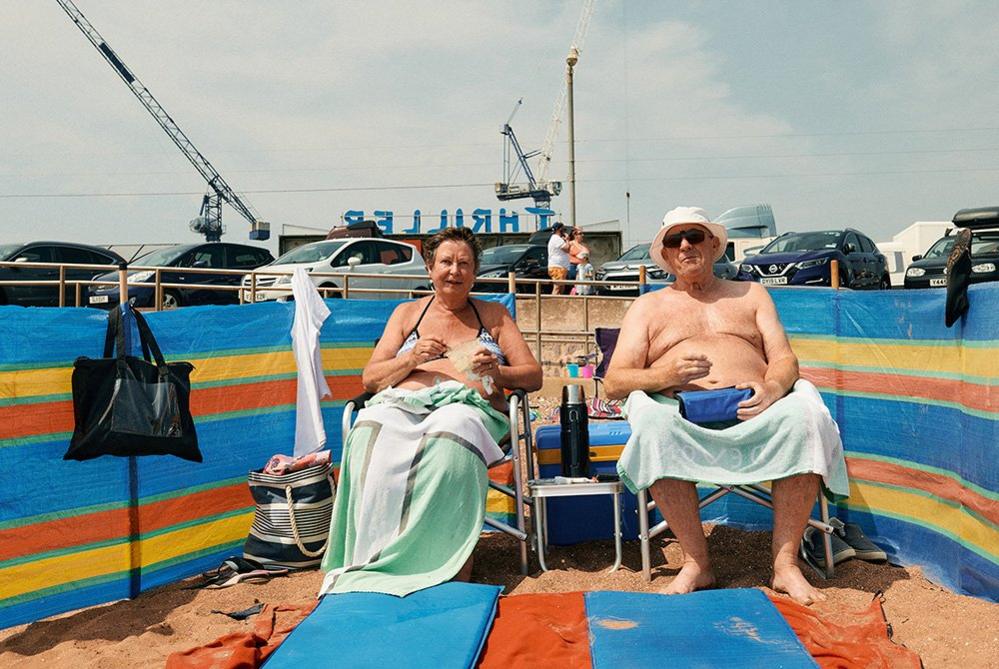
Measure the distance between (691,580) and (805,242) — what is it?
488 inches

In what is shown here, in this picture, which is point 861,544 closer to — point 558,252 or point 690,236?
point 690,236

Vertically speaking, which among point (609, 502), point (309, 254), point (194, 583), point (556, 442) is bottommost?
point (194, 583)

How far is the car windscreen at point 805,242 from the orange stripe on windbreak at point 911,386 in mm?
10691

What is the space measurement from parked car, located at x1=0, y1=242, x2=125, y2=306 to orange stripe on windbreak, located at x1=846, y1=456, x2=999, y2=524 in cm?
1068

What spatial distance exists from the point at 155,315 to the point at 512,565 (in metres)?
1.96

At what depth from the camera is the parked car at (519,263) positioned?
15172 millimetres

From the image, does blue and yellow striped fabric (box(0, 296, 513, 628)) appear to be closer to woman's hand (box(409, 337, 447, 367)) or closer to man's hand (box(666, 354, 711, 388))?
woman's hand (box(409, 337, 447, 367))

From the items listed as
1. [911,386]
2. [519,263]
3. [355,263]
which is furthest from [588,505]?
[519,263]

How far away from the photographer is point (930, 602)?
10.00 ft

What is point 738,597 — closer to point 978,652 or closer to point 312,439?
point 978,652

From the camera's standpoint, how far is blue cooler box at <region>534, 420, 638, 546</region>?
395cm

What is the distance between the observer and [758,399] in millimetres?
3301

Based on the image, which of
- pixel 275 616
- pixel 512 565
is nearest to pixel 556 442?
pixel 512 565

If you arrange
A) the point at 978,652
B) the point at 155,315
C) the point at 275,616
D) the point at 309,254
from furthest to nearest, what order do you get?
the point at 309,254 → the point at 155,315 → the point at 275,616 → the point at 978,652
